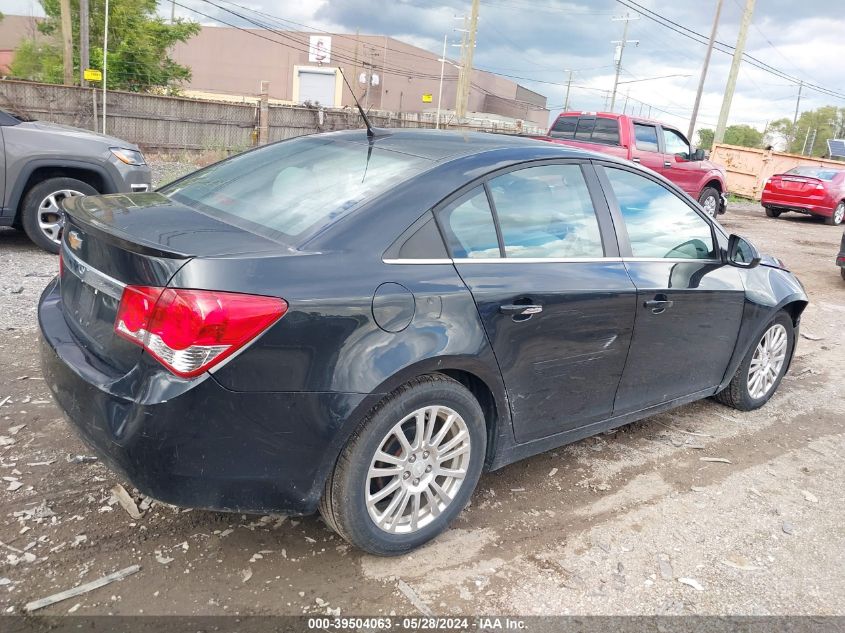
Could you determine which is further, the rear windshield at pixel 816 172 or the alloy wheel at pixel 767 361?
the rear windshield at pixel 816 172

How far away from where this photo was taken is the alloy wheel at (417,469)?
270 centimetres

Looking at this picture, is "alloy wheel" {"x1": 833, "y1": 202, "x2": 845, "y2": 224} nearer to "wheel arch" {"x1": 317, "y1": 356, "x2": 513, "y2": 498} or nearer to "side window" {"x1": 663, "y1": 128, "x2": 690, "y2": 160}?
"side window" {"x1": 663, "y1": 128, "x2": 690, "y2": 160}

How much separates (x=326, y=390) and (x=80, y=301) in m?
1.09

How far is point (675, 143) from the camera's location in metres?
14.0

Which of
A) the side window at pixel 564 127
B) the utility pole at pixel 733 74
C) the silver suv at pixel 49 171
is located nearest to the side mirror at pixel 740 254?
the silver suv at pixel 49 171

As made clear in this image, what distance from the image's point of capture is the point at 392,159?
3.13m

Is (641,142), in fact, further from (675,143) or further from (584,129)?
(675,143)

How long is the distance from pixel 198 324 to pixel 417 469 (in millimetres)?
1055

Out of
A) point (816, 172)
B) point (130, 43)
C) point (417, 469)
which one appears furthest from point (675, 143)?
point (130, 43)

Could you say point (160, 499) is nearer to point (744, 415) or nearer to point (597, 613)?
point (597, 613)

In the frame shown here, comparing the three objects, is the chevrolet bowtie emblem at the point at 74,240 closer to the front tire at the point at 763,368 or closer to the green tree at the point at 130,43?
the front tire at the point at 763,368

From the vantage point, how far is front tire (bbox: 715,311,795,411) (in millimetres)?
4598

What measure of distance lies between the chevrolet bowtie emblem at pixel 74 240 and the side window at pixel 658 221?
2448 millimetres

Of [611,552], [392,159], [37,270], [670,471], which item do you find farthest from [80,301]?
[37,270]
